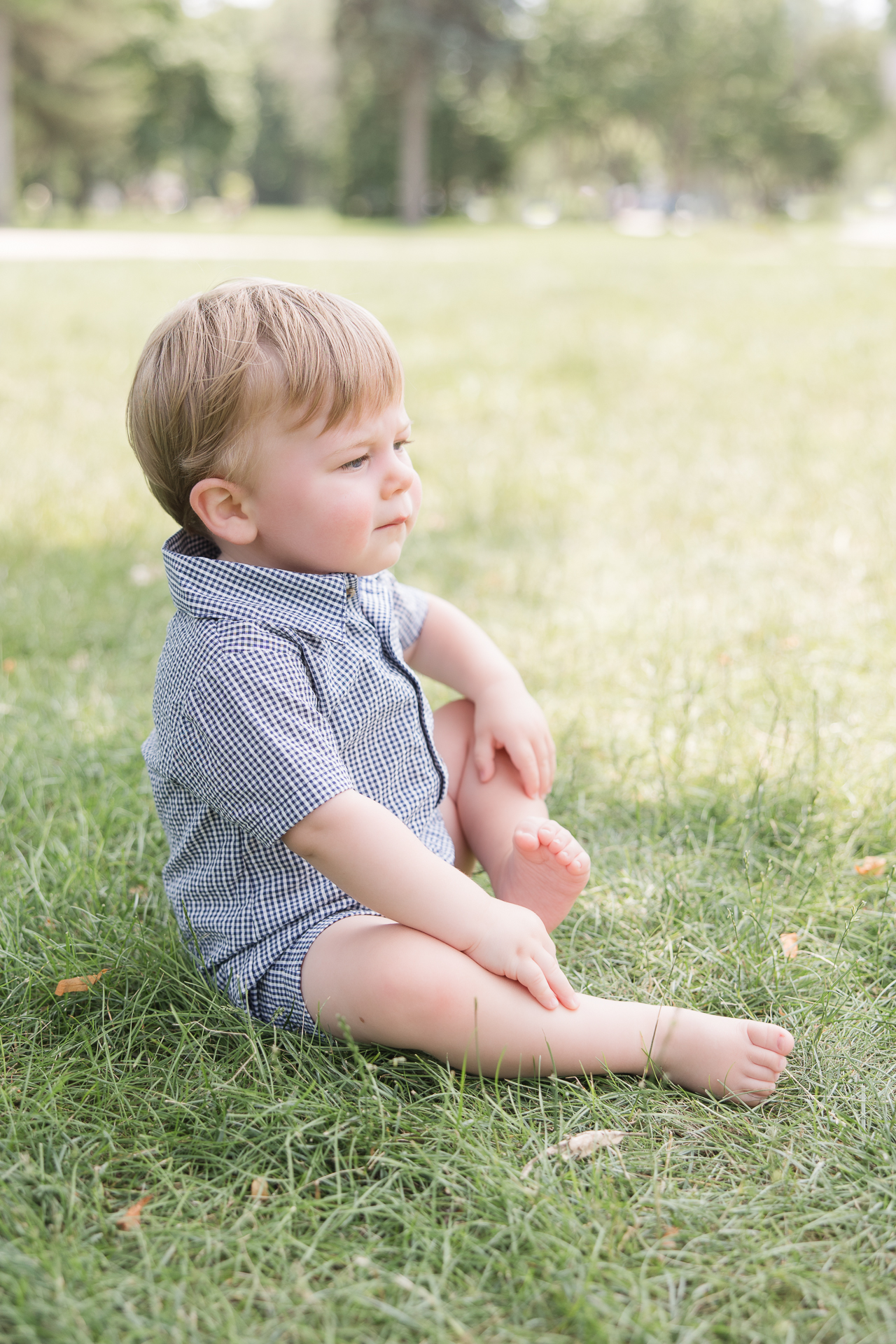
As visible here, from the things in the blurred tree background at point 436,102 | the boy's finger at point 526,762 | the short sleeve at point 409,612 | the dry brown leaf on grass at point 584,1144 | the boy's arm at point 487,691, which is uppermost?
the blurred tree background at point 436,102

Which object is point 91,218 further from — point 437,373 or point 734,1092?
point 734,1092

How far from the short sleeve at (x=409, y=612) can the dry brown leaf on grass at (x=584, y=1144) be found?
0.84m

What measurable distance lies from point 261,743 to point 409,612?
1.77 ft

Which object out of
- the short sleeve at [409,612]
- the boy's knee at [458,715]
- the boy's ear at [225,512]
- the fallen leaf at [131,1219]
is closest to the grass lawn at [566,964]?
the fallen leaf at [131,1219]

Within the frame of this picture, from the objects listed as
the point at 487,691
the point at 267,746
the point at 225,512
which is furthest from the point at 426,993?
the point at 225,512

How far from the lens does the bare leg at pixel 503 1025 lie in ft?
4.82

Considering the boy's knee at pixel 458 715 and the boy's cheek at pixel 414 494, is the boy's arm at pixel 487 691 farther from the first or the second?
the boy's cheek at pixel 414 494

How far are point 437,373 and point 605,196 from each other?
4710 cm

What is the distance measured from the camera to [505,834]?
1825 mm

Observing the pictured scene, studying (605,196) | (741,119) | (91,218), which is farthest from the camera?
(605,196)

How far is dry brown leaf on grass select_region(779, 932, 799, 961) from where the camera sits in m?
1.77

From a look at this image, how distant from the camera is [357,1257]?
1.22 meters

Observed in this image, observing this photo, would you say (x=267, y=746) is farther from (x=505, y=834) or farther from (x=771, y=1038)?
(x=771, y=1038)

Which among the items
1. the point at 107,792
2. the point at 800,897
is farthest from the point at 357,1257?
the point at 107,792
